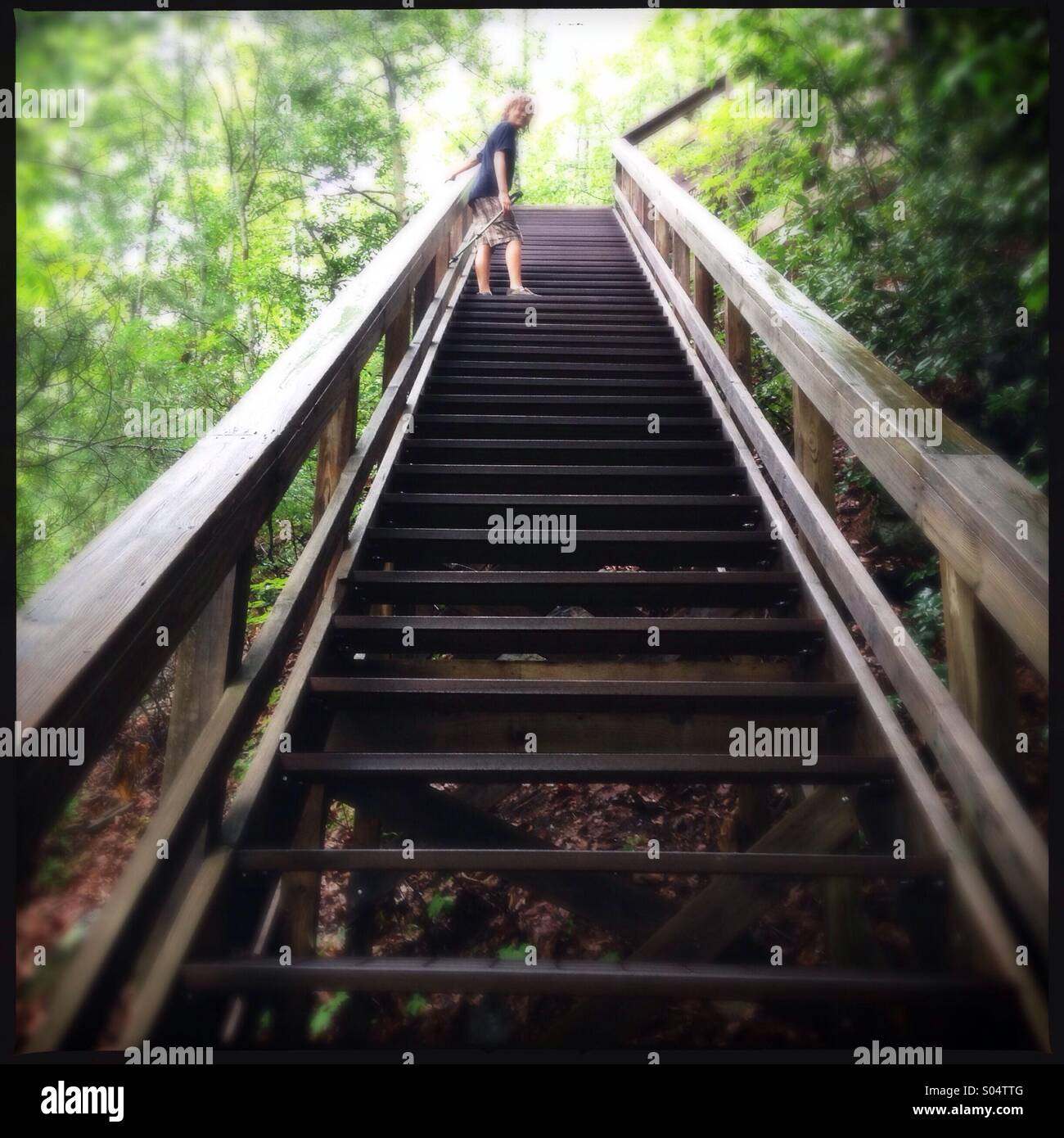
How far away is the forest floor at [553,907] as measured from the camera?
2338mm

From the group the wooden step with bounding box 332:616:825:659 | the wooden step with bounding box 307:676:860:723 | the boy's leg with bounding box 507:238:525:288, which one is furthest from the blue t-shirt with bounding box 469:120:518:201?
the wooden step with bounding box 307:676:860:723

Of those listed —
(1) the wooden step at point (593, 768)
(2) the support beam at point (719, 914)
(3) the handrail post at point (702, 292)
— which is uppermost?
(3) the handrail post at point (702, 292)

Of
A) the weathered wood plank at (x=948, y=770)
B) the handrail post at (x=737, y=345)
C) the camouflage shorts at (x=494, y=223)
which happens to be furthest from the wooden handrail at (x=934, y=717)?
the camouflage shorts at (x=494, y=223)

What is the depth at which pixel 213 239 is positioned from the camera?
32.1ft

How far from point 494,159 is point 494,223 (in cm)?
40

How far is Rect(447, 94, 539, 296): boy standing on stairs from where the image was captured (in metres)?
5.09

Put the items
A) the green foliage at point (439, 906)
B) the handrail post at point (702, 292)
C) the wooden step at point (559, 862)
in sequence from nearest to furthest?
the wooden step at point (559, 862), the green foliage at point (439, 906), the handrail post at point (702, 292)

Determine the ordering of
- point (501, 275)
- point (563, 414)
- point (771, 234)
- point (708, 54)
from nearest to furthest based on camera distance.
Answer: point (563, 414) < point (771, 234) < point (708, 54) < point (501, 275)

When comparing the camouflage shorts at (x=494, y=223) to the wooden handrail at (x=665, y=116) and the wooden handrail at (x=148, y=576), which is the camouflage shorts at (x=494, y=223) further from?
the wooden handrail at (x=665, y=116)

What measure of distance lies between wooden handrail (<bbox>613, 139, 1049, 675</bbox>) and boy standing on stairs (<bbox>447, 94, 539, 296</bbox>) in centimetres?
311
